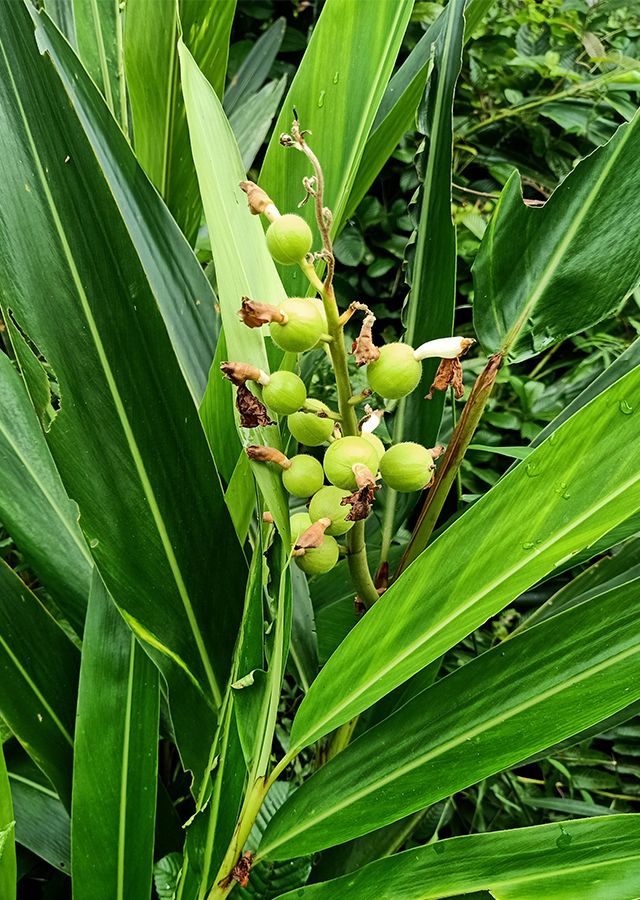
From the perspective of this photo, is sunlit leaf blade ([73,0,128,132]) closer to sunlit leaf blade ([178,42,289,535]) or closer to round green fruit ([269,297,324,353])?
sunlit leaf blade ([178,42,289,535])

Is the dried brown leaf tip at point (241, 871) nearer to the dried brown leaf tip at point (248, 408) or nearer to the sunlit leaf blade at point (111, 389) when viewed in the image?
the sunlit leaf blade at point (111, 389)

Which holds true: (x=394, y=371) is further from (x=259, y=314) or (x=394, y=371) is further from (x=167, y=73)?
(x=167, y=73)

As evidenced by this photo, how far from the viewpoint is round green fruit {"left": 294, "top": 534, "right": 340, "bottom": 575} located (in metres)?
0.33

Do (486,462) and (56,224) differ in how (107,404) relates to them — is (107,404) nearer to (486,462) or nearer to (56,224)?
(56,224)

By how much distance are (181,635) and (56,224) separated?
24cm

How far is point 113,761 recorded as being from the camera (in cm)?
41

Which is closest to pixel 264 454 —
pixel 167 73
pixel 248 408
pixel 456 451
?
Result: pixel 248 408

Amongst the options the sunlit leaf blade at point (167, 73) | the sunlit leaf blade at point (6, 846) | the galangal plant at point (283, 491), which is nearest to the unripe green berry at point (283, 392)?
the galangal plant at point (283, 491)

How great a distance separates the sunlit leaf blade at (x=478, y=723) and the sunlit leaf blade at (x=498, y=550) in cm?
6

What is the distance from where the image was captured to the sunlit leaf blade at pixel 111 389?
300mm

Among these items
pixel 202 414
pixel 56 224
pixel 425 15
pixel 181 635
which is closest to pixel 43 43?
pixel 56 224

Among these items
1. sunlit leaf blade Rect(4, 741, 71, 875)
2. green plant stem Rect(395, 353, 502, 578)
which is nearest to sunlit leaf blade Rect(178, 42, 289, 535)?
green plant stem Rect(395, 353, 502, 578)

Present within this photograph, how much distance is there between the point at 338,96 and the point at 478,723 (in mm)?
401

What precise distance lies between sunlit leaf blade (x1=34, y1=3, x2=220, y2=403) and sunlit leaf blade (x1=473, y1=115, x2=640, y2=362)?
22cm
